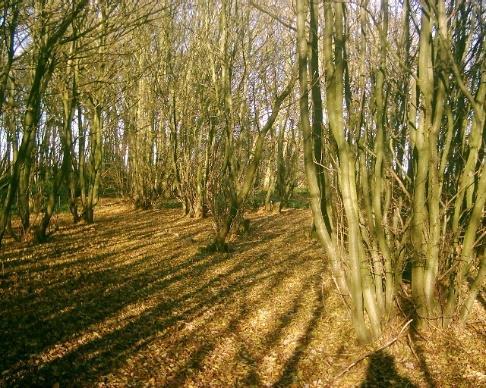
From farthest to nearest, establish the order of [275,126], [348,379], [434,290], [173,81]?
[275,126], [173,81], [434,290], [348,379]

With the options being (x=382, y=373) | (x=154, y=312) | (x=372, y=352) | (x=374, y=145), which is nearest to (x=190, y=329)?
(x=154, y=312)

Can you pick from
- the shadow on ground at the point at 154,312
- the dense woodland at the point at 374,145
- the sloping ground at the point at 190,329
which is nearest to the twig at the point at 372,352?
the sloping ground at the point at 190,329

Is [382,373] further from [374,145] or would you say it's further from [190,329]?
[374,145]

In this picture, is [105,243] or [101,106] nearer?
[105,243]

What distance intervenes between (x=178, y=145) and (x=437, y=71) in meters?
9.91

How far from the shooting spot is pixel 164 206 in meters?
15.6

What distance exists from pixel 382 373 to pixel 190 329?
2108 mm

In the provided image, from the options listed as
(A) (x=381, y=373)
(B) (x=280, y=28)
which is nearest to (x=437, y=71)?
(A) (x=381, y=373)

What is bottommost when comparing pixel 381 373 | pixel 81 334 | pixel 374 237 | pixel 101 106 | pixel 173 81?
pixel 381 373

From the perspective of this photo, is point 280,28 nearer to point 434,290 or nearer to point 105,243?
point 105,243

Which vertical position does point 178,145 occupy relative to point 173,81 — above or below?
below

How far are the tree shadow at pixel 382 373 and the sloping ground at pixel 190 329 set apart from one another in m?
0.01

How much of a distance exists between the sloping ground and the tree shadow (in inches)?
0.5

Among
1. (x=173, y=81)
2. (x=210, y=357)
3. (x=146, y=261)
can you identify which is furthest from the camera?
(x=173, y=81)
